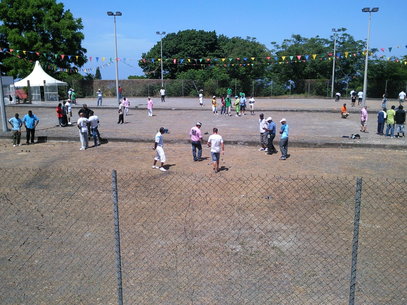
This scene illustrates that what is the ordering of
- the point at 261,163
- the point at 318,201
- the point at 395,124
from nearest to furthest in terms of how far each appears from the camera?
the point at 318,201
the point at 261,163
the point at 395,124

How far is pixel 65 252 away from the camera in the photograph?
6.98m

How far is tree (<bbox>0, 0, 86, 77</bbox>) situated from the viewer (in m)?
40.8

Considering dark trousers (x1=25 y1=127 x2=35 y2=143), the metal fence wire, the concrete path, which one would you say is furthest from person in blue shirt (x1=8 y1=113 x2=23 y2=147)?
the metal fence wire

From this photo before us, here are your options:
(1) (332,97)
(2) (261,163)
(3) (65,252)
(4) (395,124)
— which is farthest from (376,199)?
(1) (332,97)

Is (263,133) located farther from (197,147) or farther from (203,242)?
(203,242)

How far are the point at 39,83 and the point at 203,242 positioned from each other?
111 feet

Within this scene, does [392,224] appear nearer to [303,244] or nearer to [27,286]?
[303,244]

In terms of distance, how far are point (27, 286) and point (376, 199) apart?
8200 millimetres

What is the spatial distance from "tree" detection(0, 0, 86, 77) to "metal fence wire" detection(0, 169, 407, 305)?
34540mm

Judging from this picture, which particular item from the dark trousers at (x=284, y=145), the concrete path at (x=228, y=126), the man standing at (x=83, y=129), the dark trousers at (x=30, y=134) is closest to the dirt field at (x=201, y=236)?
the dark trousers at (x=284, y=145)

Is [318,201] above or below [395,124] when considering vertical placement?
below

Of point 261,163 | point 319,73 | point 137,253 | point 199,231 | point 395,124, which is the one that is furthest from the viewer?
point 319,73

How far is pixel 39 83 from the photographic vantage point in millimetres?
36219

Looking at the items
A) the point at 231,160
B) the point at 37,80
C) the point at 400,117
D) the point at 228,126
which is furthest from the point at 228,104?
the point at 37,80
